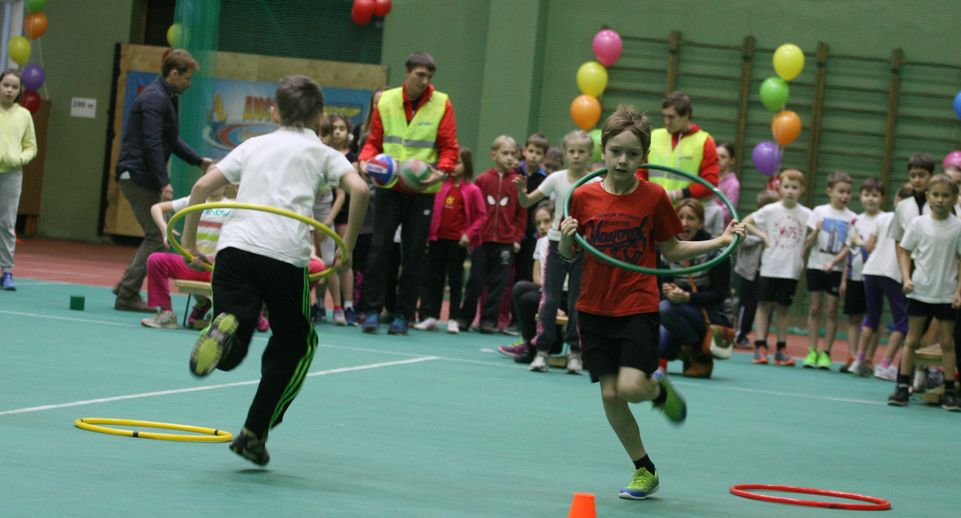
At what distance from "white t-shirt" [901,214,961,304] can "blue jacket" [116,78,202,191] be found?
605 centimetres

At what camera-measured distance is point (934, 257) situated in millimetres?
9273

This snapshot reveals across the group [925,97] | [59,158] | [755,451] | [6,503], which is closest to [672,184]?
[755,451]

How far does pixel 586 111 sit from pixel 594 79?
607mm

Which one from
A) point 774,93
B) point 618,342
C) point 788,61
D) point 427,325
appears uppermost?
point 788,61

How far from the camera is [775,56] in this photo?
17.2m

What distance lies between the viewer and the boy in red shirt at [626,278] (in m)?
5.14

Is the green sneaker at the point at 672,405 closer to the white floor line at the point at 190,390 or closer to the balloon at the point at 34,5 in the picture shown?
the white floor line at the point at 190,390

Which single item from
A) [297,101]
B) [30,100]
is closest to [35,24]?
[30,100]

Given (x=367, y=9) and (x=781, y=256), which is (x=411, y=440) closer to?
(x=781, y=256)

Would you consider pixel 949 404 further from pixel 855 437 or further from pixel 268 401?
pixel 268 401

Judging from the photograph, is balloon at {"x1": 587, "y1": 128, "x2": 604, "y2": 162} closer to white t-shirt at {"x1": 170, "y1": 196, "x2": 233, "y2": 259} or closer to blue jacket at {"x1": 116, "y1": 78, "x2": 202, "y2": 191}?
blue jacket at {"x1": 116, "y1": 78, "x2": 202, "y2": 191}

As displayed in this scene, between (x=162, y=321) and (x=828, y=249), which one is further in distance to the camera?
(x=828, y=249)

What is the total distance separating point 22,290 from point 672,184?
20.5 feet

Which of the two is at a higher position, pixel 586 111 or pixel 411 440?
pixel 586 111
